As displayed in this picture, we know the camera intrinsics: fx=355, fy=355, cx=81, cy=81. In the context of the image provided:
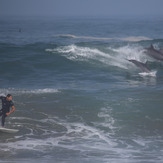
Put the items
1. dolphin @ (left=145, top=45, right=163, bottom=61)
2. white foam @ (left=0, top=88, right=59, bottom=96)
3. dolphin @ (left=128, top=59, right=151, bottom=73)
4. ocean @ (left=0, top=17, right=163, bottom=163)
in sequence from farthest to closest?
dolphin @ (left=145, top=45, right=163, bottom=61), dolphin @ (left=128, top=59, right=151, bottom=73), white foam @ (left=0, top=88, right=59, bottom=96), ocean @ (left=0, top=17, right=163, bottom=163)

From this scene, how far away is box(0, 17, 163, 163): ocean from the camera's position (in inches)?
384

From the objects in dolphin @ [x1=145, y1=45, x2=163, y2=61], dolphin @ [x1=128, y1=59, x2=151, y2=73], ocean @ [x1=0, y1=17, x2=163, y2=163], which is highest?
dolphin @ [x1=145, y1=45, x2=163, y2=61]

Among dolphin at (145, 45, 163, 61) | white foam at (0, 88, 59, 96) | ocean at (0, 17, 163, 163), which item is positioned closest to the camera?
ocean at (0, 17, 163, 163)

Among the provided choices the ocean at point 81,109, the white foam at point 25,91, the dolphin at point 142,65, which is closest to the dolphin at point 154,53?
the ocean at point 81,109

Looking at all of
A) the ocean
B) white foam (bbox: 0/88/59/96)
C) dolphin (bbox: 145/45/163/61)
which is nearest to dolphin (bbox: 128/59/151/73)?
the ocean

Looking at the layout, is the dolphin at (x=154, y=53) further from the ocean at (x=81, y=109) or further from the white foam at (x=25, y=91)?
the white foam at (x=25, y=91)

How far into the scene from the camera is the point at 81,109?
13.7m

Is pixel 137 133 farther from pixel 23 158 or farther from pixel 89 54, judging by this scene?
pixel 89 54

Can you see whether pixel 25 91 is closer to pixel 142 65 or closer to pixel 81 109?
pixel 81 109

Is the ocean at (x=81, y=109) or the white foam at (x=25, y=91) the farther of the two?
the white foam at (x=25, y=91)

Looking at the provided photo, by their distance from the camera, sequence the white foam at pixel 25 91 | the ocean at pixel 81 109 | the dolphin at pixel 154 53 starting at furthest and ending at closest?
1. the dolphin at pixel 154 53
2. the white foam at pixel 25 91
3. the ocean at pixel 81 109

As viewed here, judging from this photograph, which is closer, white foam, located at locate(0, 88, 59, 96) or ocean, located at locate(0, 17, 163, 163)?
ocean, located at locate(0, 17, 163, 163)

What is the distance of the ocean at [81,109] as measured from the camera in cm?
975

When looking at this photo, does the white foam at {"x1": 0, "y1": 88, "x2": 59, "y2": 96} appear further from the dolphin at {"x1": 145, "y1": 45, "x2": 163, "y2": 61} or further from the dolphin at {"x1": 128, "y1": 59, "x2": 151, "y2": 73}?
the dolphin at {"x1": 145, "y1": 45, "x2": 163, "y2": 61}
